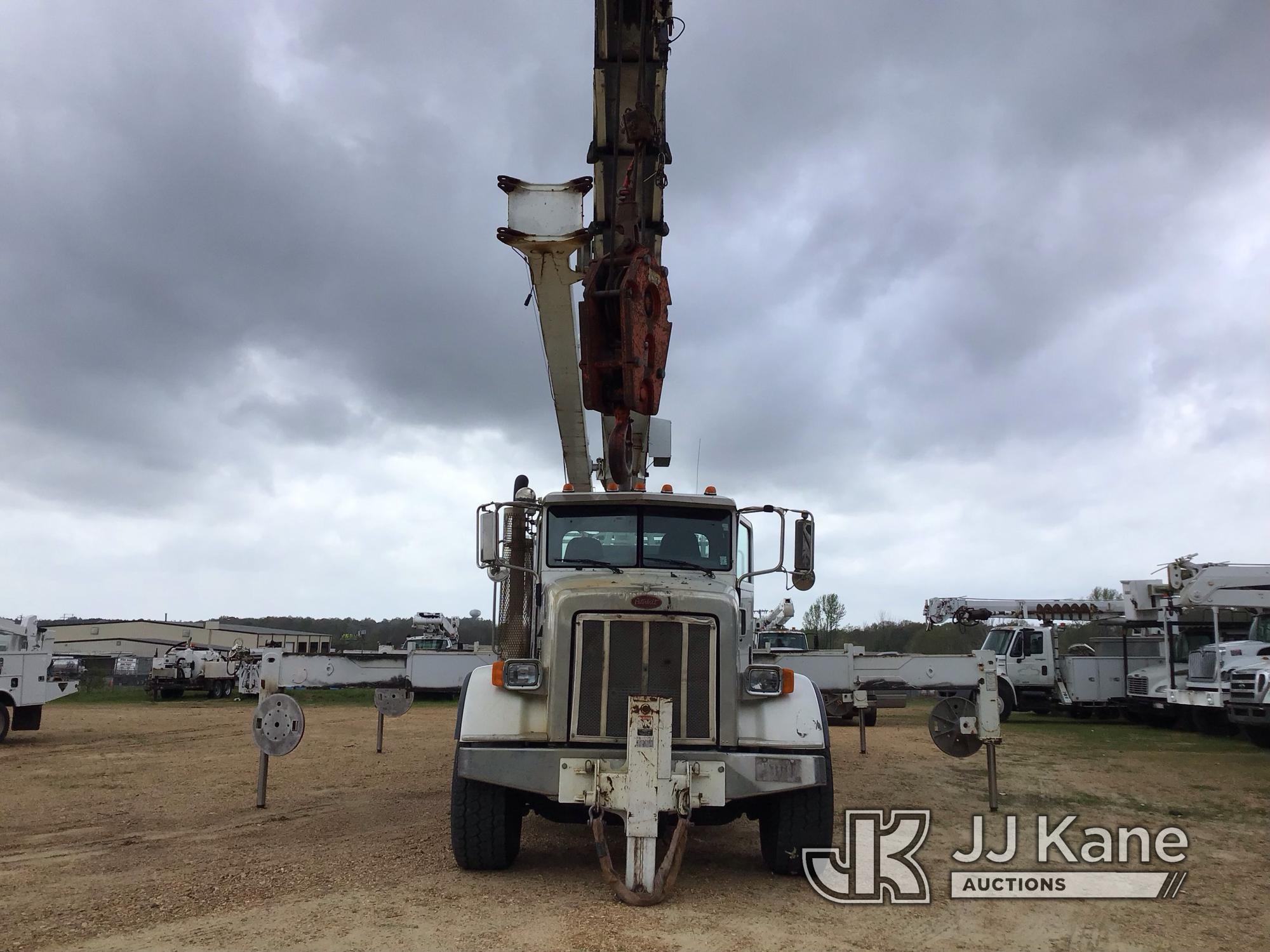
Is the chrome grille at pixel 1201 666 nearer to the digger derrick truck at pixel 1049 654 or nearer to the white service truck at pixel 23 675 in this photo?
the digger derrick truck at pixel 1049 654

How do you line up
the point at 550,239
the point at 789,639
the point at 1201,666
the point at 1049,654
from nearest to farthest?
the point at 550,239 < the point at 1201,666 < the point at 1049,654 < the point at 789,639

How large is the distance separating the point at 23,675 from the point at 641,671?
46.5ft

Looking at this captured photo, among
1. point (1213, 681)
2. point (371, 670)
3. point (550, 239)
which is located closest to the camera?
point (550, 239)

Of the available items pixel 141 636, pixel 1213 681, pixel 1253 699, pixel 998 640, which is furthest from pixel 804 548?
pixel 141 636

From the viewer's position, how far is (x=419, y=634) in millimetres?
35094

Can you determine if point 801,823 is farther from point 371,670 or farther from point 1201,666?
point 1201,666

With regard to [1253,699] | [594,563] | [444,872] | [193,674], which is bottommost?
[193,674]

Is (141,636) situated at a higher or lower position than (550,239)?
lower

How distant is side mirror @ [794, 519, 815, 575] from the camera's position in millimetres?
7160

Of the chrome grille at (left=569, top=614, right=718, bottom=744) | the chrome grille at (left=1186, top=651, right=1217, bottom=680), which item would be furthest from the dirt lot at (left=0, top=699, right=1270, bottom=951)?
the chrome grille at (left=1186, top=651, right=1217, bottom=680)

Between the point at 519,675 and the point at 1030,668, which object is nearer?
the point at 519,675

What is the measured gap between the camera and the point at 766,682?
602cm

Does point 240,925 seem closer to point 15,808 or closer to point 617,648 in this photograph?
point 617,648

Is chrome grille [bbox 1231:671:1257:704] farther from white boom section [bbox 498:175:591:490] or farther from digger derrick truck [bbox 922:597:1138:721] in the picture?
white boom section [bbox 498:175:591:490]
